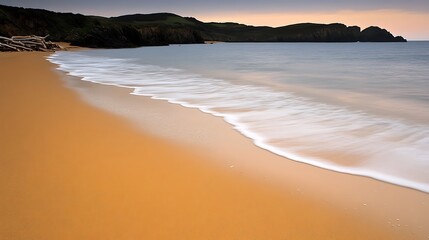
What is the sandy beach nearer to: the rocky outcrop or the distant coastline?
the distant coastline

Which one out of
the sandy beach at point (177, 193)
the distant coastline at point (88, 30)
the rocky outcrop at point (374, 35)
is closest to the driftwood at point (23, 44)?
the distant coastline at point (88, 30)

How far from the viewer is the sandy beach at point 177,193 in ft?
6.19

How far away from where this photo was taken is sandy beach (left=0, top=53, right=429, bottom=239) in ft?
6.19

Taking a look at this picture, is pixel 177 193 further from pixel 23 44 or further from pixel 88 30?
pixel 88 30

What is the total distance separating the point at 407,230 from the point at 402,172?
109cm

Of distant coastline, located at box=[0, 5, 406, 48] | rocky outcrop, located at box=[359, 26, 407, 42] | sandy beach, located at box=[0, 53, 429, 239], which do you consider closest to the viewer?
sandy beach, located at box=[0, 53, 429, 239]

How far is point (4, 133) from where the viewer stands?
360 cm

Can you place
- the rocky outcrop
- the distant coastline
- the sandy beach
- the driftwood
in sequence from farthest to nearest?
the rocky outcrop, the distant coastline, the driftwood, the sandy beach

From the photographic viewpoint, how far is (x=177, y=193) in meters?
2.32

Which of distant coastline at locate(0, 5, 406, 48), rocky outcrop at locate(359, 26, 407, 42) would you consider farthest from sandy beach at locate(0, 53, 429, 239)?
rocky outcrop at locate(359, 26, 407, 42)

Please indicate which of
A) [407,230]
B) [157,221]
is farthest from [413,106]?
[157,221]

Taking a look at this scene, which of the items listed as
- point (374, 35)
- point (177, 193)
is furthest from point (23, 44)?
point (374, 35)

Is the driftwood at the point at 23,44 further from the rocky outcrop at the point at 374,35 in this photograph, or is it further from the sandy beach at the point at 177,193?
the rocky outcrop at the point at 374,35

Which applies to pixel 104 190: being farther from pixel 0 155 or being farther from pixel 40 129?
pixel 40 129
